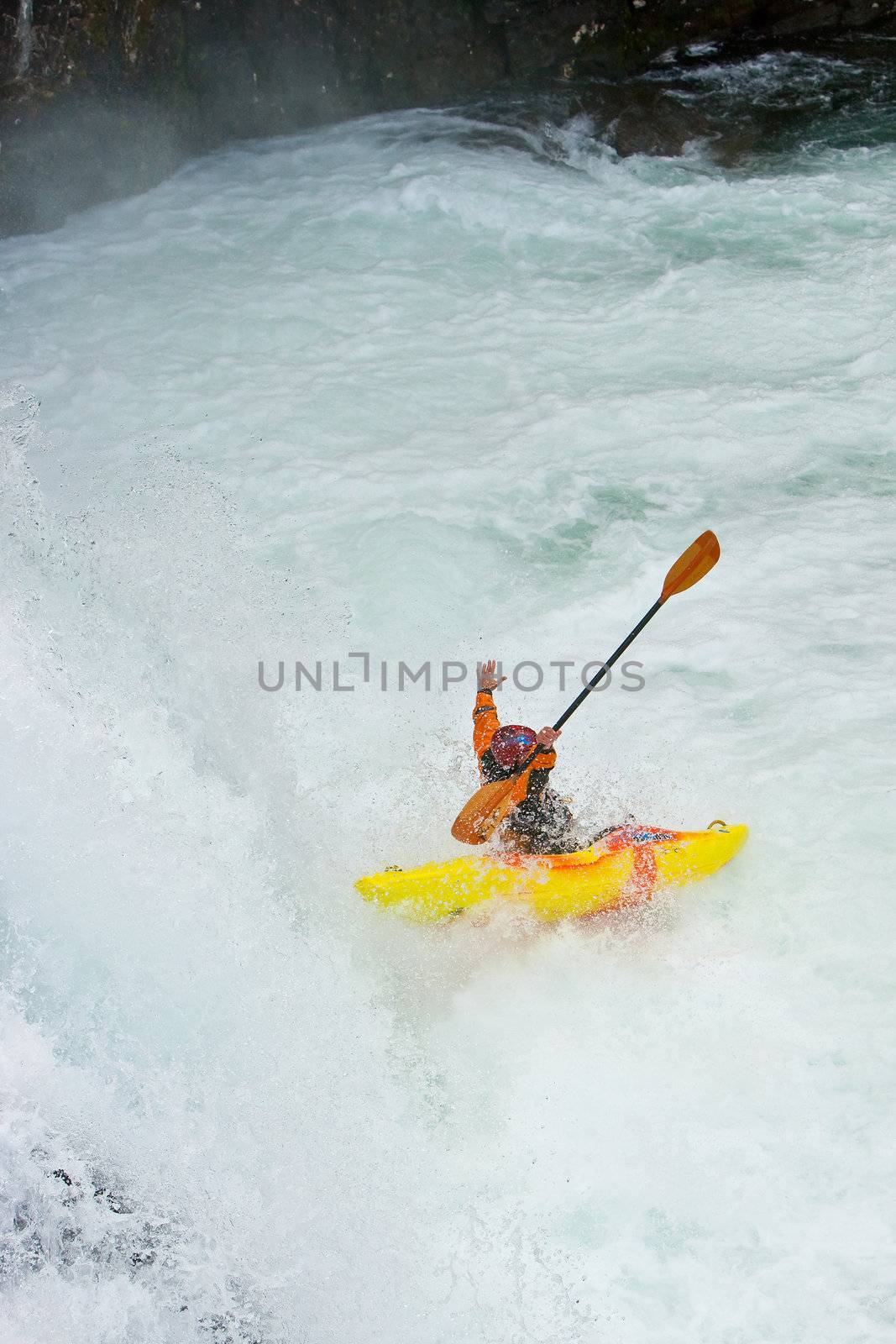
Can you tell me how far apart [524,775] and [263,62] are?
7955 millimetres

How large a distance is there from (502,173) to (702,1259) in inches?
324

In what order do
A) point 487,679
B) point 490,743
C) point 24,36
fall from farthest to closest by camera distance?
point 24,36
point 487,679
point 490,743

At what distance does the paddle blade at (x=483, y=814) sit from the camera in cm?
371

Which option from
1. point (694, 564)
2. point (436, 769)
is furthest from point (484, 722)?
point (694, 564)

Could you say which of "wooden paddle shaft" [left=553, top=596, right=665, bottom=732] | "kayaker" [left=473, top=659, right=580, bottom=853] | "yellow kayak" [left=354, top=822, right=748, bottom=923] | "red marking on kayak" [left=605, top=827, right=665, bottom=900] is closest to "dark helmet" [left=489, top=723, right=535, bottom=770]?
"kayaker" [left=473, top=659, right=580, bottom=853]

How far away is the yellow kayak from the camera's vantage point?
12.6 ft

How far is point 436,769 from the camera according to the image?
473 centimetres

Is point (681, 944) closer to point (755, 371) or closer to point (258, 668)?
point (258, 668)

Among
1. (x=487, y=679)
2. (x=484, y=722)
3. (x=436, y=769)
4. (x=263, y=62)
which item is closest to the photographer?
(x=484, y=722)

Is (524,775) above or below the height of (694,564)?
below

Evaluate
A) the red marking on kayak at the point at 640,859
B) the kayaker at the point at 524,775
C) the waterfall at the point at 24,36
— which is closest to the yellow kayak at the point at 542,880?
the red marking on kayak at the point at 640,859

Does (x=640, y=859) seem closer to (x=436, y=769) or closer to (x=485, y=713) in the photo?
(x=485, y=713)

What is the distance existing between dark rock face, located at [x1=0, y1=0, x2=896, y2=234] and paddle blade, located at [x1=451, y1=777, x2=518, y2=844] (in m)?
6.94

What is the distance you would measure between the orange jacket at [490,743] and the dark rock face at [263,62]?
6.48 meters
